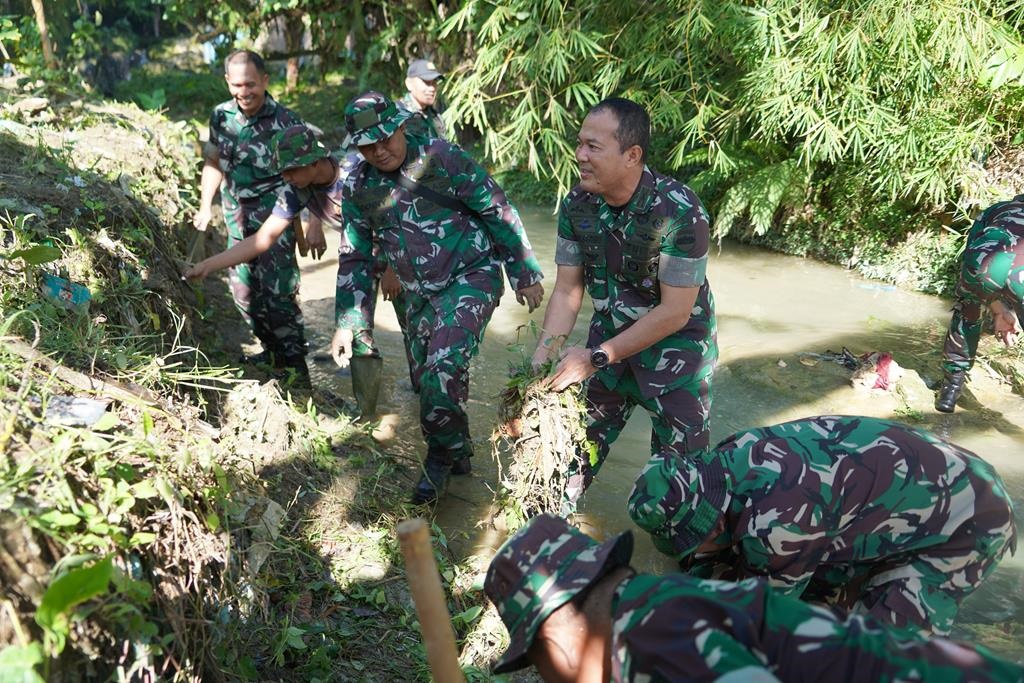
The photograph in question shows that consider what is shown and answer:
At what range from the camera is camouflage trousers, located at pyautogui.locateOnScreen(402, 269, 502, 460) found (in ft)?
12.9

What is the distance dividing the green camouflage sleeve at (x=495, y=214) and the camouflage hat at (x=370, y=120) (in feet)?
1.18

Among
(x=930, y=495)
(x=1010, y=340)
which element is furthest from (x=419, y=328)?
(x=1010, y=340)

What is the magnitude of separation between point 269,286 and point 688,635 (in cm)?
449

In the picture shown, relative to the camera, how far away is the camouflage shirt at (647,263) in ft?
10.5

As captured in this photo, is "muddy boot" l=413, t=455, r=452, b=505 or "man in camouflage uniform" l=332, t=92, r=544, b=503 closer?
"man in camouflage uniform" l=332, t=92, r=544, b=503

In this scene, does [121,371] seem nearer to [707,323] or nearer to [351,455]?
[351,455]

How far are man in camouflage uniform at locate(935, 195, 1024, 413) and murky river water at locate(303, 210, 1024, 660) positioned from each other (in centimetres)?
31

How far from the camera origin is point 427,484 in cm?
415

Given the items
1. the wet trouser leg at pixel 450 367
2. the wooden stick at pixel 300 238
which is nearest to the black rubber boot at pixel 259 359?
the wooden stick at pixel 300 238

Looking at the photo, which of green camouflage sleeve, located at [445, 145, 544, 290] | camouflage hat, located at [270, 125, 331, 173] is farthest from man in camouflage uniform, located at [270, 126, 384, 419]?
green camouflage sleeve, located at [445, 145, 544, 290]

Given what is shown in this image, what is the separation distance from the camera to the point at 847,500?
2266 mm

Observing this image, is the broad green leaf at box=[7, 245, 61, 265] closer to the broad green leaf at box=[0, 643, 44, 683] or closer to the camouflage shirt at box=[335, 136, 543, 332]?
the camouflage shirt at box=[335, 136, 543, 332]

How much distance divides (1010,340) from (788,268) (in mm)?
4196

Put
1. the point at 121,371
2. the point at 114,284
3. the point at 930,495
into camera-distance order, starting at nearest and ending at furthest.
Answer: the point at 930,495 → the point at 121,371 → the point at 114,284
